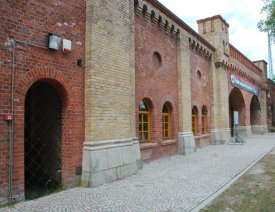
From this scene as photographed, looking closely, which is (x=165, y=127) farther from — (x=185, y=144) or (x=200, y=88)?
(x=200, y=88)

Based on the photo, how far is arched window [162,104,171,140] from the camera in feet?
42.2

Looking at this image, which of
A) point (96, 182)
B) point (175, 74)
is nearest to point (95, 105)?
point (96, 182)

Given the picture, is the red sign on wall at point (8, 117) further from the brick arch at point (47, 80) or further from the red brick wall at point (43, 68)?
the brick arch at point (47, 80)

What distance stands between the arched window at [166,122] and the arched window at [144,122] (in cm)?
151

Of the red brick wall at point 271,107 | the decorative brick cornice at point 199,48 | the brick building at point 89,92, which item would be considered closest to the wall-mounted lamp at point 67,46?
the brick building at point 89,92

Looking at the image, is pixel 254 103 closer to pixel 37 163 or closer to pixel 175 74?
pixel 175 74

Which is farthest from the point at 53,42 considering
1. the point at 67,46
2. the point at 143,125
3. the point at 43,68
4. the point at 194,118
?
the point at 194,118

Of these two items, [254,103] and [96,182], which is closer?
[96,182]

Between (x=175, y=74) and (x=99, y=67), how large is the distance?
259 inches

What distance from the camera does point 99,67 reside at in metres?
7.81

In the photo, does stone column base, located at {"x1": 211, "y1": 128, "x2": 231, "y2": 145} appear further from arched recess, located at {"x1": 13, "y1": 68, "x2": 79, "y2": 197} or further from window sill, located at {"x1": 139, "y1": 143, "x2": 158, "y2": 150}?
arched recess, located at {"x1": 13, "y1": 68, "x2": 79, "y2": 197}

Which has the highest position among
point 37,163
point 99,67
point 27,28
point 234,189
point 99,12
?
point 99,12

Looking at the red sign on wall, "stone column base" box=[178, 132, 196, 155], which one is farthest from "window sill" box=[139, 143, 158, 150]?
the red sign on wall

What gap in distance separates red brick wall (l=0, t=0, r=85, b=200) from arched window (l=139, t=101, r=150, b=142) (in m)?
3.90
